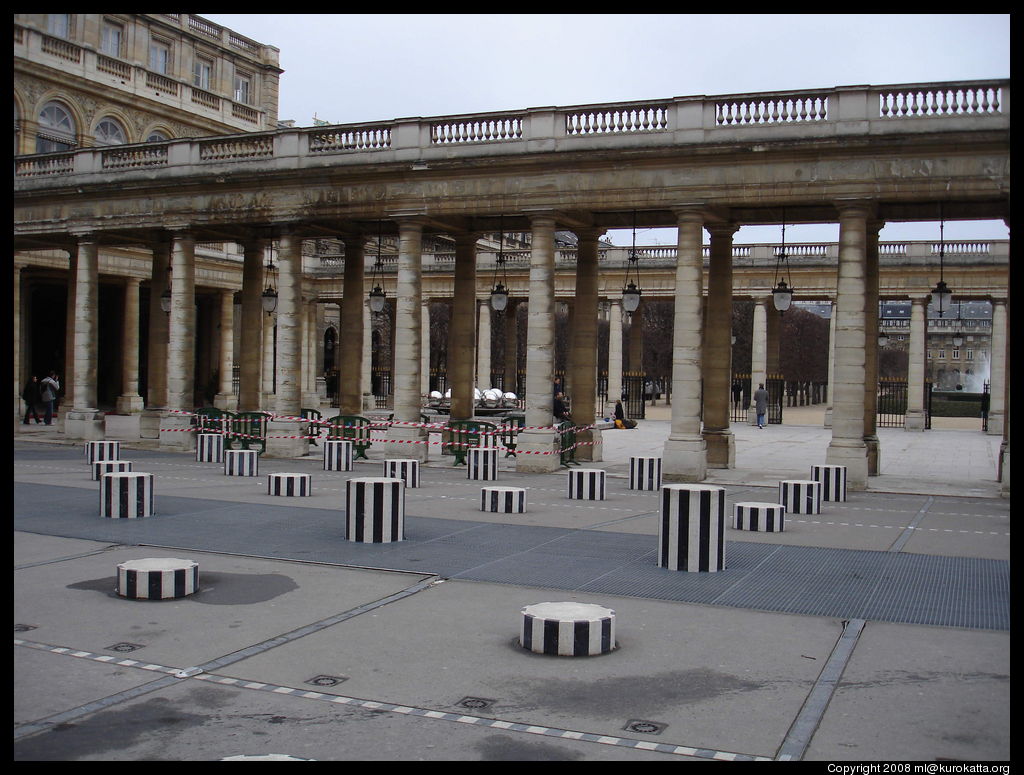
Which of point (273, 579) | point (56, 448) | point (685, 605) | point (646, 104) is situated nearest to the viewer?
point (685, 605)

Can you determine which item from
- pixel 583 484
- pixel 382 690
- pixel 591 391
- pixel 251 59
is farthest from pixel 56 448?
pixel 251 59

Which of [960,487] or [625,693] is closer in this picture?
[625,693]

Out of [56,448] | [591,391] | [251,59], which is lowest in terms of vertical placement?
[56,448]

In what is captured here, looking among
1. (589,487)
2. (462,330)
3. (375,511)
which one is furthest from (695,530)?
(462,330)

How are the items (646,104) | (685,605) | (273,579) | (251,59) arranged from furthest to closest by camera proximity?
(251,59), (646,104), (273,579), (685,605)

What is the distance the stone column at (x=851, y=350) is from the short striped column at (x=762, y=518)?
6846 millimetres

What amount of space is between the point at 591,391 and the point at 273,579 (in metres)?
16.9

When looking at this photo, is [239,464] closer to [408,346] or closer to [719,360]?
[408,346]

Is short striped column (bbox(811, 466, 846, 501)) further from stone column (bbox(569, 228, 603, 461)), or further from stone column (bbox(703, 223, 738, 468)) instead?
stone column (bbox(569, 228, 603, 461))

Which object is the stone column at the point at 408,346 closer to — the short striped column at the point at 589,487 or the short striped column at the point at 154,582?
the short striped column at the point at 589,487

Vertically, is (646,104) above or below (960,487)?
above

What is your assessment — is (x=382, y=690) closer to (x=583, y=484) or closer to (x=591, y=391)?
(x=583, y=484)

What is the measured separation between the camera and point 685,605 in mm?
10109

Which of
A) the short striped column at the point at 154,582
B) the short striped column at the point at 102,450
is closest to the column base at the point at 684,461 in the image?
the short striped column at the point at 102,450
